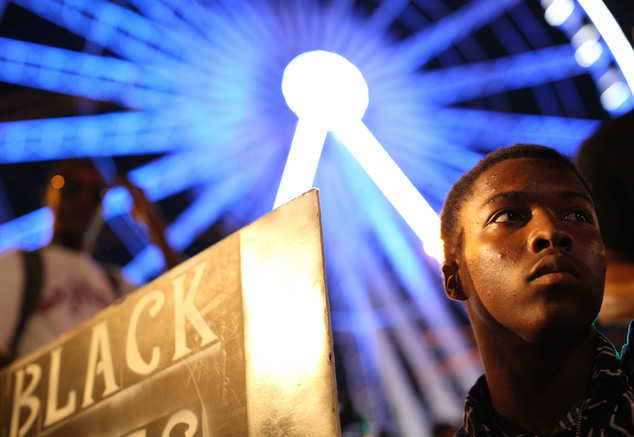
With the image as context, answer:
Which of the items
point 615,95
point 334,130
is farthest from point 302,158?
point 615,95

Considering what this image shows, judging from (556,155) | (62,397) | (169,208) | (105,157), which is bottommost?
(556,155)

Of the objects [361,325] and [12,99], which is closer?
[12,99]

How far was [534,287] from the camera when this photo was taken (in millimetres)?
930

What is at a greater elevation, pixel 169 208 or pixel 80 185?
pixel 169 208

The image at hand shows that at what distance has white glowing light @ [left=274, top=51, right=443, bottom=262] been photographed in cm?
506

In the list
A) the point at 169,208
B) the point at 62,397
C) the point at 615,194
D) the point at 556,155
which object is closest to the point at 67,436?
the point at 62,397

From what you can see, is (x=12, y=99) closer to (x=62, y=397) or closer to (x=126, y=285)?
(x=126, y=285)

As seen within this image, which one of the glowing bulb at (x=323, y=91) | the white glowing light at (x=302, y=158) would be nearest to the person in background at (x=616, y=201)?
the white glowing light at (x=302, y=158)

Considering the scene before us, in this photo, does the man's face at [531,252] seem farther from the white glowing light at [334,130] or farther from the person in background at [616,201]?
the white glowing light at [334,130]

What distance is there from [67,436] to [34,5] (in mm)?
5010

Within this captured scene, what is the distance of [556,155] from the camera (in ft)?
3.90

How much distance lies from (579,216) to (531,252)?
15cm

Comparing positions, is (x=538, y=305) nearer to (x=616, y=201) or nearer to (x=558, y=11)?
(x=616, y=201)

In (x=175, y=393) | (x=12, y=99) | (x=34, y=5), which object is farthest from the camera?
(x=34, y=5)
